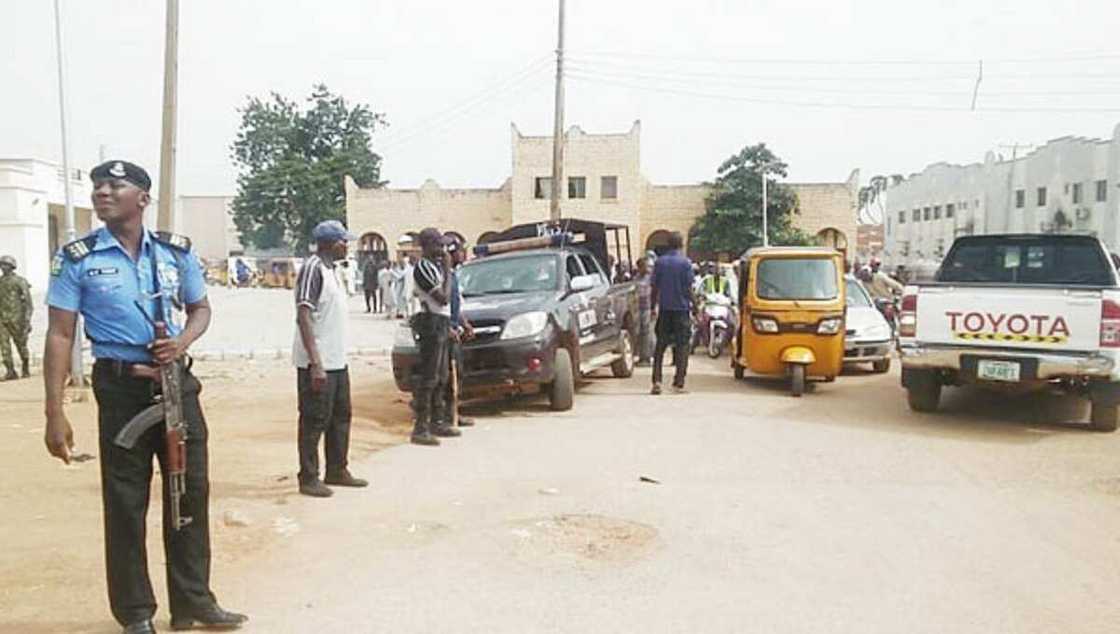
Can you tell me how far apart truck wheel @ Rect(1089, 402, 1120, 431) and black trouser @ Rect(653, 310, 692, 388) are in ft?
14.5

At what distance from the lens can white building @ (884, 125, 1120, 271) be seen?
37.9 meters

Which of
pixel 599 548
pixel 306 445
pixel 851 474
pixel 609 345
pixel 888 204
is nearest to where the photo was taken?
pixel 599 548

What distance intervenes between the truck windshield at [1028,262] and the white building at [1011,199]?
18.1 m

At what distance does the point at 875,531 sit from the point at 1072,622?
142 cm

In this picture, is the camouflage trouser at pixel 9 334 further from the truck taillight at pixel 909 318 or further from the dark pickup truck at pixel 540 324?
the truck taillight at pixel 909 318

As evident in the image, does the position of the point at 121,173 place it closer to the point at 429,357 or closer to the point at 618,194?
the point at 429,357

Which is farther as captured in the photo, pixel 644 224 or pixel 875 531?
pixel 644 224

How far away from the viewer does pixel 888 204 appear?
2662 inches

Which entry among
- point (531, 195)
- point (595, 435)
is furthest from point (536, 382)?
point (531, 195)

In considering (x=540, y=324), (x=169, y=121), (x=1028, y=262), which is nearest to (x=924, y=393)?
(x=1028, y=262)

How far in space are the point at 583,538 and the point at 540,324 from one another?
4.35m

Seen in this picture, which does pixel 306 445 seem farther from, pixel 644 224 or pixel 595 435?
pixel 644 224

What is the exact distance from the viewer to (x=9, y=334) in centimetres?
1339

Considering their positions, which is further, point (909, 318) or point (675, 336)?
point (675, 336)
